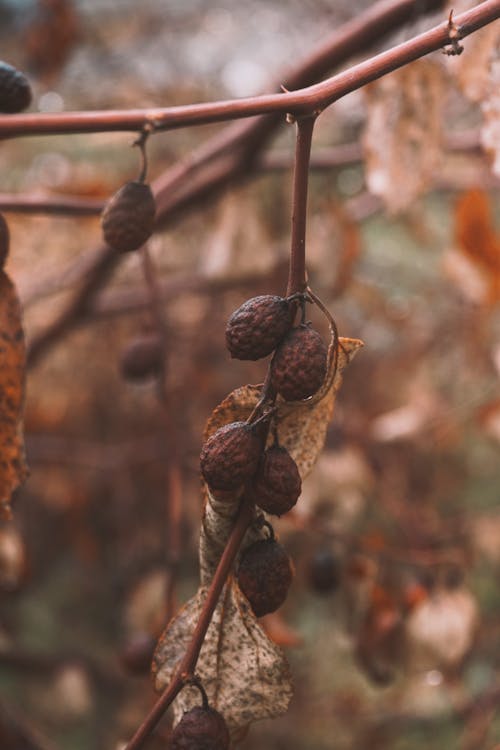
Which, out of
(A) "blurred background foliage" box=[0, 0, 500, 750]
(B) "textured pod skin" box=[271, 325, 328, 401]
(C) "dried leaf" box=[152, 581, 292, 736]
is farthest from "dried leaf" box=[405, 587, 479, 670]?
(B) "textured pod skin" box=[271, 325, 328, 401]

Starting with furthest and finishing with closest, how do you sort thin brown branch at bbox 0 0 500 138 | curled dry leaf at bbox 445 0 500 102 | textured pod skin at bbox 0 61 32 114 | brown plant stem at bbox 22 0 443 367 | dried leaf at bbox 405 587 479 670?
dried leaf at bbox 405 587 479 670 < brown plant stem at bbox 22 0 443 367 < curled dry leaf at bbox 445 0 500 102 < textured pod skin at bbox 0 61 32 114 < thin brown branch at bbox 0 0 500 138

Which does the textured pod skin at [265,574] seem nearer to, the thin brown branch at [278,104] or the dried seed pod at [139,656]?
the thin brown branch at [278,104]

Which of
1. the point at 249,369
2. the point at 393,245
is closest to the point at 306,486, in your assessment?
the point at 249,369

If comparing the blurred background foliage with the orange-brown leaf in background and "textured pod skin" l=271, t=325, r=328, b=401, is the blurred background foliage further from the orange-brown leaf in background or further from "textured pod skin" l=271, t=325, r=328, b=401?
"textured pod skin" l=271, t=325, r=328, b=401

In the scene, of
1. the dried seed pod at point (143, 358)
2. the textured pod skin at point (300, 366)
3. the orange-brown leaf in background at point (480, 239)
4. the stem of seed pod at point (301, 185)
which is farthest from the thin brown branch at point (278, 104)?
the orange-brown leaf in background at point (480, 239)

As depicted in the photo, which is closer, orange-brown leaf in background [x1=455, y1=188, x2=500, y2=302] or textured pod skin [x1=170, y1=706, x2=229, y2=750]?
textured pod skin [x1=170, y1=706, x2=229, y2=750]
